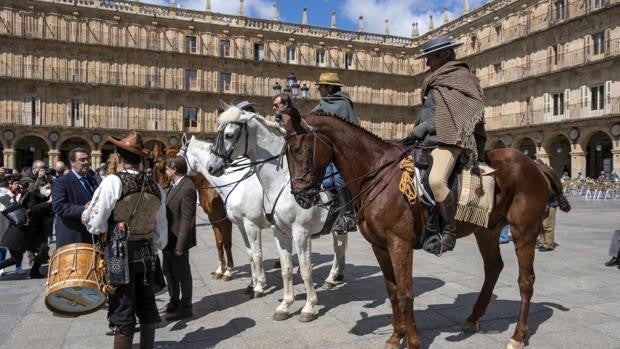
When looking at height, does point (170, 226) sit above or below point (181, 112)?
below

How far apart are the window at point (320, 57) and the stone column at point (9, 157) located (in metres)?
24.0

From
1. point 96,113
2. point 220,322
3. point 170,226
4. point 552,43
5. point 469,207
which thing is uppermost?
point 552,43

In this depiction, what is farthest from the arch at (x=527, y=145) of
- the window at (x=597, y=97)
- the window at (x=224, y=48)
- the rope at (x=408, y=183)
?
the rope at (x=408, y=183)

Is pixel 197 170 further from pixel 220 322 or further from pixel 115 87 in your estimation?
pixel 115 87

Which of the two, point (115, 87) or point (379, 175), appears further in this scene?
point (115, 87)

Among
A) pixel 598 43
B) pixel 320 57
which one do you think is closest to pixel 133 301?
pixel 598 43

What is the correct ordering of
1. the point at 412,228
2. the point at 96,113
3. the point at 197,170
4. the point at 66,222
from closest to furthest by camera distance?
the point at 412,228 < the point at 66,222 < the point at 197,170 < the point at 96,113

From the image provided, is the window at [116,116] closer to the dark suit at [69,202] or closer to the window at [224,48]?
the window at [224,48]

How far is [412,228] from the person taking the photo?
3408mm

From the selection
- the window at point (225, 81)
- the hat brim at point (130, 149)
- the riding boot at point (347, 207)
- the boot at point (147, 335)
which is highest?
the window at point (225, 81)

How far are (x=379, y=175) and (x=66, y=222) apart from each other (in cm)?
290

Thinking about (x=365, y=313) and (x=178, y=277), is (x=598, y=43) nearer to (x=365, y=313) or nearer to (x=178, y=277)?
(x=365, y=313)

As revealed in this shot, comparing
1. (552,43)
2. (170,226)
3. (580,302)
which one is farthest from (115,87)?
(580,302)

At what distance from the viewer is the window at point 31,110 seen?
32.5 meters
